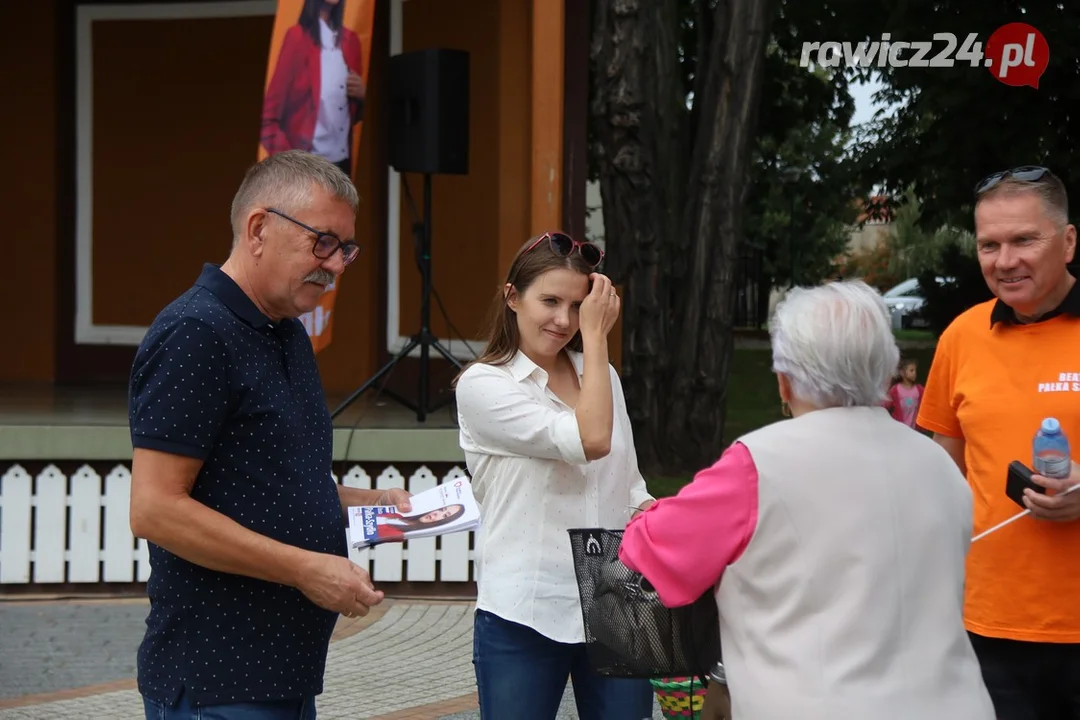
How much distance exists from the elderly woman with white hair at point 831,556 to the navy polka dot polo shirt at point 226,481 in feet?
2.34

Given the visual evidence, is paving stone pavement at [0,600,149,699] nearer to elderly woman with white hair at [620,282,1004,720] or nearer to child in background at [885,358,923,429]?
elderly woman with white hair at [620,282,1004,720]

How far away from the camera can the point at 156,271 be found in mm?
12008

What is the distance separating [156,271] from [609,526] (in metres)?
9.66

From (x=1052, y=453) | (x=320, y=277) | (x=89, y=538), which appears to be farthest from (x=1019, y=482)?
(x=89, y=538)

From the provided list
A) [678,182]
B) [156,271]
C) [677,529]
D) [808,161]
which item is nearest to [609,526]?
[677,529]

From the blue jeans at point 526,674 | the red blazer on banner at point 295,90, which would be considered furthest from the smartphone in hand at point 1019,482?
the red blazer on banner at point 295,90

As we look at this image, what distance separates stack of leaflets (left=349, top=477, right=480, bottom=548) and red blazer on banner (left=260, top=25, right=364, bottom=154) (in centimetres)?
503

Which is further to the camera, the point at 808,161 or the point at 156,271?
the point at 808,161

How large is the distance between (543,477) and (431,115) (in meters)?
5.50

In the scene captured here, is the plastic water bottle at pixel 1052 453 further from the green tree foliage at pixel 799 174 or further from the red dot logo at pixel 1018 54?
the green tree foliage at pixel 799 174

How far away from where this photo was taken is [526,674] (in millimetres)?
3057

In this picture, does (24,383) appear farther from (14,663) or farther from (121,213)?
(14,663)

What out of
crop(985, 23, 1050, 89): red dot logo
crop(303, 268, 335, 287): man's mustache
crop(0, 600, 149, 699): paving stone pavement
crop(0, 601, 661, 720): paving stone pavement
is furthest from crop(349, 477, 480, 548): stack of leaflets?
crop(985, 23, 1050, 89): red dot logo

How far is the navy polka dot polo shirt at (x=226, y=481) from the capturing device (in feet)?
7.82
